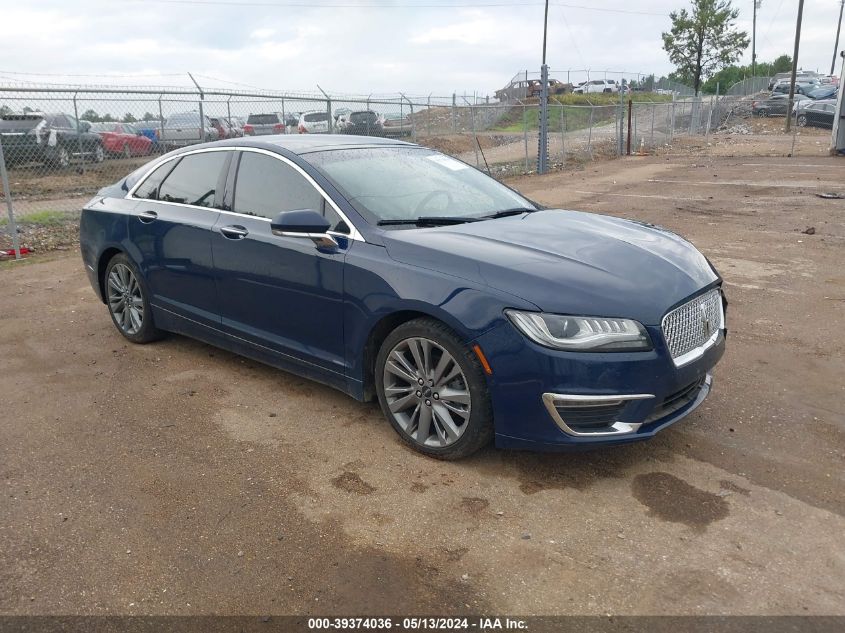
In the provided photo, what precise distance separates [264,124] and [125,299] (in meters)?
15.1

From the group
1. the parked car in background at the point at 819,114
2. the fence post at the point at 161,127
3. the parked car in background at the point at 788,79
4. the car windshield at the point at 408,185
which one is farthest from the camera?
the parked car in background at the point at 788,79

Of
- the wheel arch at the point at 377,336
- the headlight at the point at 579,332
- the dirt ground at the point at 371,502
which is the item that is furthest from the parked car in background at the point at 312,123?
the headlight at the point at 579,332

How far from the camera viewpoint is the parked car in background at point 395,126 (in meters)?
20.8

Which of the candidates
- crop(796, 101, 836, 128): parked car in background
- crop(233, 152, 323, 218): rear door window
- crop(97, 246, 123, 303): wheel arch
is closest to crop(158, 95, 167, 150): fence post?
crop(97, 246, 123, 303): wheel arch

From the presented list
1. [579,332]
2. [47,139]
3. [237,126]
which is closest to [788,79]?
[237,126]

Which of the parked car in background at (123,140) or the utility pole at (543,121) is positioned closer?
the parked car in background at (123,140)

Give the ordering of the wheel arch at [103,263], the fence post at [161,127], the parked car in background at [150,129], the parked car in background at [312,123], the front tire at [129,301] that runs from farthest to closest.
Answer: the parked car in background at [312,123] → the parked car in background at [150,129] → the fence post at [161,127] → the wheel arch at [103,263] → the front tire at [129,301]

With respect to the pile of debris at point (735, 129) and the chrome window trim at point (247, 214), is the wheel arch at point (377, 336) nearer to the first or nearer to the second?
the chrome window trim at point (247, 214)

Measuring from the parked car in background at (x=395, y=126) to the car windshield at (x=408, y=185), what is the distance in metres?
15.8

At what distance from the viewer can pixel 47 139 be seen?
13.2 m

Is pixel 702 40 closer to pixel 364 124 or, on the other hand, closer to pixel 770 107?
pixel 770 107

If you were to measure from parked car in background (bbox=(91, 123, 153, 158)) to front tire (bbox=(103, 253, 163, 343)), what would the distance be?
936cm

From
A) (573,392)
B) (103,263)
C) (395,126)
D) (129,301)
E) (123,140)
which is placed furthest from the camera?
(395,126)

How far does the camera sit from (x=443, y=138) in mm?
25750
